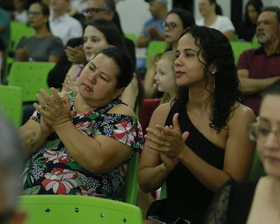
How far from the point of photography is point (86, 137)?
2143mm

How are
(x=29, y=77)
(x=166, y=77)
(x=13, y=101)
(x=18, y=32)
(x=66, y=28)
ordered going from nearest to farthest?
(x=13, y=101), (x=166, y=77), (x=29, y=77), (x=66, y=28), (x=18, y=32)

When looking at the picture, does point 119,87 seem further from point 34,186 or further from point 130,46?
point 130,46

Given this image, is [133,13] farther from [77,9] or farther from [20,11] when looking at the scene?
[20,11]

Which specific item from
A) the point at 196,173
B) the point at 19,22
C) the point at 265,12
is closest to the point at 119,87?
the point at 196,173

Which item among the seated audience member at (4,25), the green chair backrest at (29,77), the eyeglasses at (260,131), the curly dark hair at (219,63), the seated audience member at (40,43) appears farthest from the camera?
the seated audience member at (4,25)

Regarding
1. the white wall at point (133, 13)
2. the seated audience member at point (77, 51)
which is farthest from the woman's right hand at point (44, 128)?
the white wall at point (133, 13)

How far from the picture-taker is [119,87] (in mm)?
2396

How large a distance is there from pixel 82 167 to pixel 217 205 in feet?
3.12

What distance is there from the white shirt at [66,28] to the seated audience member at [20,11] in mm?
2165

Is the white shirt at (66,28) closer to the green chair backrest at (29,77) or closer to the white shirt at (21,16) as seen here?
the green chair backrest at (29,77)

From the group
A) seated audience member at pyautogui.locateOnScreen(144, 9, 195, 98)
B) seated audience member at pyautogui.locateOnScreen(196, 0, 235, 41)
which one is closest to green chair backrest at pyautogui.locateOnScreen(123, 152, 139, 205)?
seated audience member at pyautogui.locateOnScreen(144, 9, 195, 98)

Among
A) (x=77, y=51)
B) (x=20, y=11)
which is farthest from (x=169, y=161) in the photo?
(x=20, y=11)

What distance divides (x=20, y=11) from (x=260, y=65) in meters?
5.28

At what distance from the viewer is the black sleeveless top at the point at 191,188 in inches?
83.8
